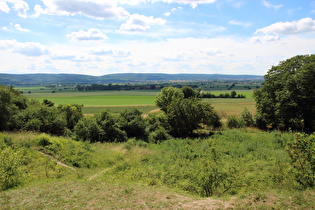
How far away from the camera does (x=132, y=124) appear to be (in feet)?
107

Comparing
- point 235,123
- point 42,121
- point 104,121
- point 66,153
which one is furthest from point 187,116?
point 42,121

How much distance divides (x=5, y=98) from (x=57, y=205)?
23.5 meters

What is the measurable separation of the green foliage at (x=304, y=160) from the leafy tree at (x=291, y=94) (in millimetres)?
23752

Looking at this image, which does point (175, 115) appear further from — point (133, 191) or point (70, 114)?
point (133, 191)

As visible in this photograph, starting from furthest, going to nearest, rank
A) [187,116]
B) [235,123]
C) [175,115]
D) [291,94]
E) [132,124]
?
[235,123], [175,115], [187,116], [132,124], [291,94]

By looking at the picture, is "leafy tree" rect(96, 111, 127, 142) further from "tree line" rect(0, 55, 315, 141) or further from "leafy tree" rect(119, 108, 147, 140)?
"leafy tree" rect(119, 108, 147, 140)

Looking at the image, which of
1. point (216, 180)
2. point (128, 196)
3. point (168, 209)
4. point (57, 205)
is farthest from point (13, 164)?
point (216, 180)

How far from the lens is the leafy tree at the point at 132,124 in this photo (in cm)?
3247

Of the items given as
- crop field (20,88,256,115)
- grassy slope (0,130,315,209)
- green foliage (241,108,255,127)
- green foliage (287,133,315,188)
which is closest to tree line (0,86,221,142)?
crop field (20,88,256,115)

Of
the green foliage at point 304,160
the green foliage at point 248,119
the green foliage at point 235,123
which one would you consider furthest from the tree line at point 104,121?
the green foliage at point 304,160

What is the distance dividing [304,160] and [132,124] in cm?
2481

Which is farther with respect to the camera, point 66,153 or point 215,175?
point 66,153

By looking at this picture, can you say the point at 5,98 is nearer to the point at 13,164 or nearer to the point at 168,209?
the point at 13,164

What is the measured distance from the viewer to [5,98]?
1042 inches
